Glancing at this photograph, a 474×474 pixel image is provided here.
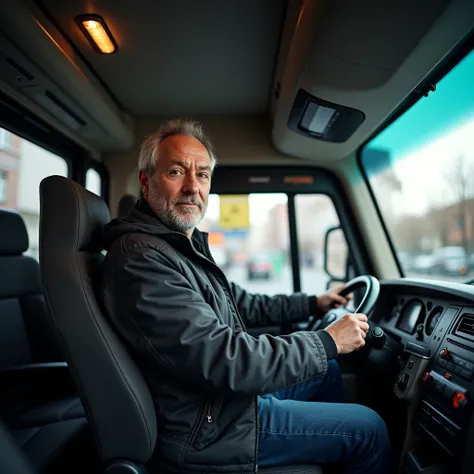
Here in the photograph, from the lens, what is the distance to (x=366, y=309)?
5.16ft

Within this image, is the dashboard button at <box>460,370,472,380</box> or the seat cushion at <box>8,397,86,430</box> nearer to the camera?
the dashboard button at <box>460,370,472,380</box>

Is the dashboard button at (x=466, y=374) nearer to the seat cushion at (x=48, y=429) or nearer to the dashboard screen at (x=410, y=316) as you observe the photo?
the dashboard screen at (x=410, y=316)

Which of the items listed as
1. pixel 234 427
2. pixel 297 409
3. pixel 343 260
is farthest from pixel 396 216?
pixel 234 427

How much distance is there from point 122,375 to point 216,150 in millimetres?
2235

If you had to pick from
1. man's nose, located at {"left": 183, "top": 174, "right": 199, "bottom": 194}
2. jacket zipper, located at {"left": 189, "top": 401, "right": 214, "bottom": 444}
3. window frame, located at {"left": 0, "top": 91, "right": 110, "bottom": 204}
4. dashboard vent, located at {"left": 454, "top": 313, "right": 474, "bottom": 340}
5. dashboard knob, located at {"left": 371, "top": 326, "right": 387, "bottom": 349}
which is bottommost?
jacket zipper, located at {"left": 189, "top": 401, "right": 214, "bottom": 444}

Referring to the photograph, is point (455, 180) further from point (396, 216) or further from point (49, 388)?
point (49, 388)

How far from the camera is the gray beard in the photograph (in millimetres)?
1500

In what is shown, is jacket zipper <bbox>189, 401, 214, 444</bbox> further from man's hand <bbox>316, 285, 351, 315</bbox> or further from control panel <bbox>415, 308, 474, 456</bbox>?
man's hand <bbox>316, 285, 351, 315</bbox>

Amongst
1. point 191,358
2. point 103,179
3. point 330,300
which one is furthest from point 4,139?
point 330,300

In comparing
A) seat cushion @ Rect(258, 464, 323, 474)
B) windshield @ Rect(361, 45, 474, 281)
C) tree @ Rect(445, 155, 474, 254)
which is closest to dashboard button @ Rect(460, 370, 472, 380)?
seat cushion @ Rect(258, 464, 323, 474)

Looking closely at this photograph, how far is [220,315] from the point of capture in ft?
4.24

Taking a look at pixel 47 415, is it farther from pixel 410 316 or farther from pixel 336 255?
pixel 336 255

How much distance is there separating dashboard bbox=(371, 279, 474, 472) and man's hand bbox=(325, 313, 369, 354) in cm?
33

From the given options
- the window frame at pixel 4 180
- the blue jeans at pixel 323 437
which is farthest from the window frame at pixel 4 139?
the blue jeans at pixel 323 437
